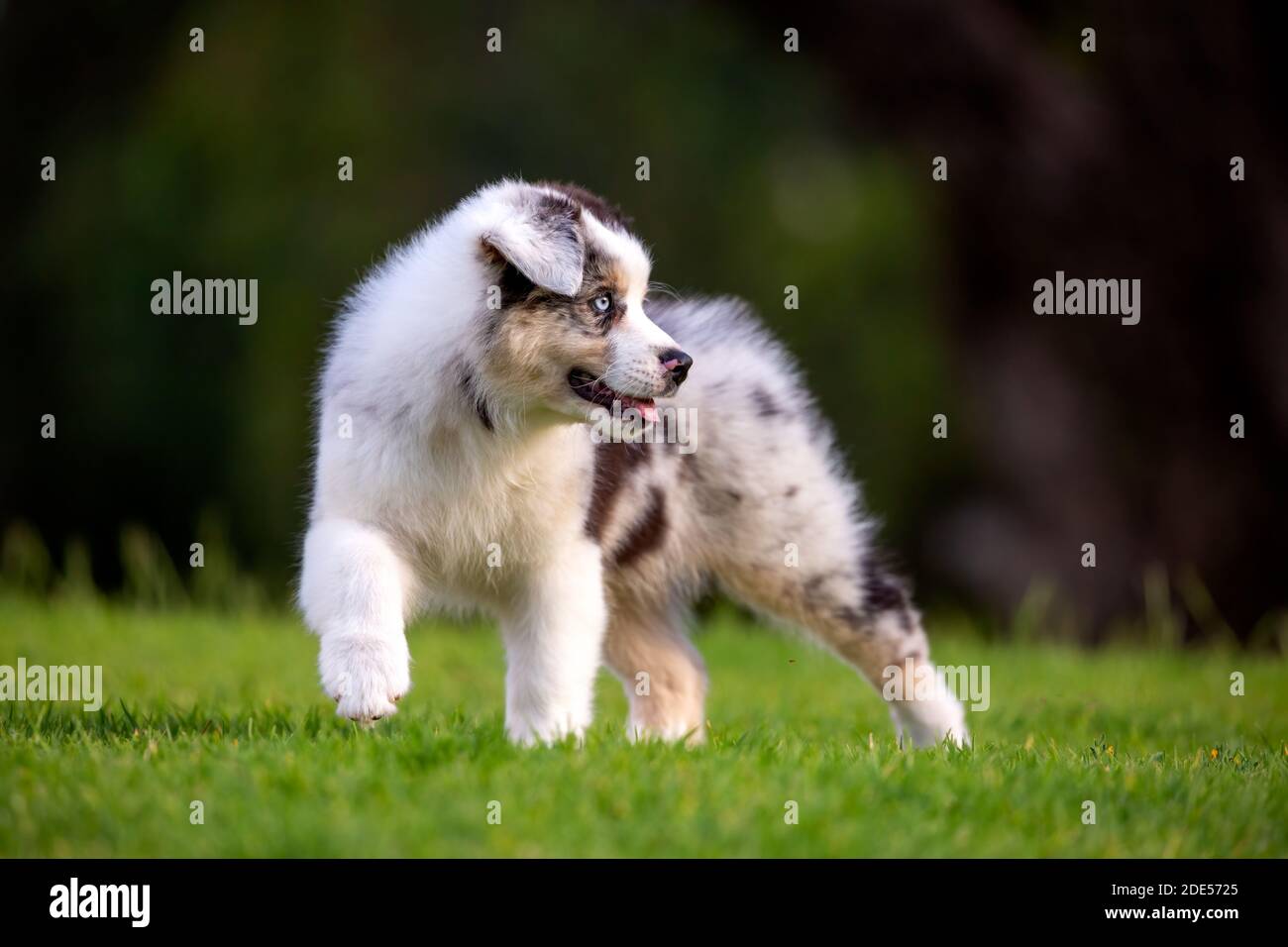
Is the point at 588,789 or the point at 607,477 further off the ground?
the point at 607,477

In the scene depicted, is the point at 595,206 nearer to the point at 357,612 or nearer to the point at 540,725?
the point at 357,612

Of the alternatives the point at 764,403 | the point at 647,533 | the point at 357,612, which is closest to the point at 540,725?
the point at 357,612

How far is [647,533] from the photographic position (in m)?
6.43

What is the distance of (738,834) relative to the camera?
408cm

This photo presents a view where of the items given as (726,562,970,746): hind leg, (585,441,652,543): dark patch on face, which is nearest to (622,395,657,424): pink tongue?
(585,441,652,543): dark patch on face

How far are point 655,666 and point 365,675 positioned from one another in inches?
90.1

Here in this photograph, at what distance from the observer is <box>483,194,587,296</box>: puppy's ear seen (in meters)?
5.23

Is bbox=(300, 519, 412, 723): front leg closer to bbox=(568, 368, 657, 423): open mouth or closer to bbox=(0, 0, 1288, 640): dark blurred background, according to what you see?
bbox=(568, 368, 657, 423): open mouth

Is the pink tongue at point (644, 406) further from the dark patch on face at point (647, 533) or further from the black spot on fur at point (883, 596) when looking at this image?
the black spot on fur at point (883, 596)

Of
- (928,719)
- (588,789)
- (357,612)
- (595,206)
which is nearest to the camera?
(588,789)

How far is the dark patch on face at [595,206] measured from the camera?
571 centimetres

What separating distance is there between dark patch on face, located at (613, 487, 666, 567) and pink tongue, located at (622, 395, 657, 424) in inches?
34.3

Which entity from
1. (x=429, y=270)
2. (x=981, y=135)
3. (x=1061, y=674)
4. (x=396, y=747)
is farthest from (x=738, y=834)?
(x=981, y=135)

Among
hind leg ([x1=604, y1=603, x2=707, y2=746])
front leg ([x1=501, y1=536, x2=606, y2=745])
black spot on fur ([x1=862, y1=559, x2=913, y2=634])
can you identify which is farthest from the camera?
hind leg ([x1=604, y1=603, x2=707, y2=746])
